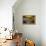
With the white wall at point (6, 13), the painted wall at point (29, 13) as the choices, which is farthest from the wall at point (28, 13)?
the white wall at point (6, 13)

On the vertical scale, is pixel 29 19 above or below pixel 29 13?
below

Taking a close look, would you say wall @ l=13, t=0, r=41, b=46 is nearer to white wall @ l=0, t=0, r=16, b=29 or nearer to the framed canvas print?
the framed canvas print

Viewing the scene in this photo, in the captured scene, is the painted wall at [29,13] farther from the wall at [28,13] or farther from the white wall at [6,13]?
the white wall at [6,13]

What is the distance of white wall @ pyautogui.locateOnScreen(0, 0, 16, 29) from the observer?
4.73m

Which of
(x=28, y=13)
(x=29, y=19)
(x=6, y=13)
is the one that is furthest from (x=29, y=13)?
(x=6, y=13)

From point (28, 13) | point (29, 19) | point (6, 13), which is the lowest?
point (29, 19)

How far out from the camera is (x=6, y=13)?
4781 millimetres

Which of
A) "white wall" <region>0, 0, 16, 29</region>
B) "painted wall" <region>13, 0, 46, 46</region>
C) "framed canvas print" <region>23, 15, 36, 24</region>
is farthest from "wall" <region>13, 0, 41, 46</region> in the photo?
"white wall" <region>0, 0, 16, 29</region>

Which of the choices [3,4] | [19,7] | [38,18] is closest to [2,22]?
[3,4]

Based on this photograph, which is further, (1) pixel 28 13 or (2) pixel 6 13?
(1) pixel 28 13

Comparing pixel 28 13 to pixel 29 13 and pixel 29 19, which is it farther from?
pixel 29 19

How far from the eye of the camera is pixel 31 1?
629 cm

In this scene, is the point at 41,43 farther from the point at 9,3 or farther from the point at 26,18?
the point at 9,3

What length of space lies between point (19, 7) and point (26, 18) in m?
0.69
